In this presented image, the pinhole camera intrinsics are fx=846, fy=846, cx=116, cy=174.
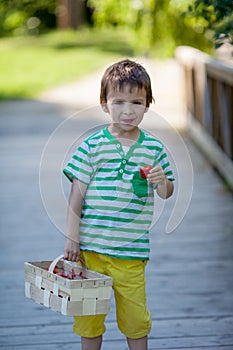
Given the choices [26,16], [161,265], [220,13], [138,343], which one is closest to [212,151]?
[161,265]

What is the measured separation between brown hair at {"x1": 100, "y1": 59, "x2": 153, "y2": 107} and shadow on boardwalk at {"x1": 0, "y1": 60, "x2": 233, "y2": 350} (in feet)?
1.24

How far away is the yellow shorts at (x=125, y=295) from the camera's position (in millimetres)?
2982

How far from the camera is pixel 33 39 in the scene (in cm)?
2888

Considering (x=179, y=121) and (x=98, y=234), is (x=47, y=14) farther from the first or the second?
(x=98, y=234)

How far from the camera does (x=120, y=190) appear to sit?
116 inches

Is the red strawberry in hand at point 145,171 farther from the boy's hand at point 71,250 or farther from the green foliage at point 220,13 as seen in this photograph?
the green foliage at point 220,13

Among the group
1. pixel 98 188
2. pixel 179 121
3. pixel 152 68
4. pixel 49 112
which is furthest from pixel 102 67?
pixel 98 188

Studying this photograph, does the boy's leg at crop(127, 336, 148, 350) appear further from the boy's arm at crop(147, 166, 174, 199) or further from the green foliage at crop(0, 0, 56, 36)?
the green foliage at crop(0, 0, 56, 36)

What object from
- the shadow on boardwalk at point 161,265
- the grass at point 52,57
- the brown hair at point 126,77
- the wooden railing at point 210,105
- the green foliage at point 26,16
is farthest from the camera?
the green foliage at point 26,16

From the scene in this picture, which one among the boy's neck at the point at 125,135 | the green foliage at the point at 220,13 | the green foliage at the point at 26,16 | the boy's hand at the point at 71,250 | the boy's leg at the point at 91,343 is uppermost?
the green foliage at the point at 220,13

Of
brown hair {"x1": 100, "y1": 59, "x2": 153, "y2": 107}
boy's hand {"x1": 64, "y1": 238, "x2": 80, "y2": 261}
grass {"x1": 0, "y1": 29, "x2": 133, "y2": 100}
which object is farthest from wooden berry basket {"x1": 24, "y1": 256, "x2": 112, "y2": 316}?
grass {"x1": 0, "y1": 29, "x2": 133, "y2": 100}

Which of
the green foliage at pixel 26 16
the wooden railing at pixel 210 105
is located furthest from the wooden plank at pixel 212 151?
the green foliage at pixel 26 16

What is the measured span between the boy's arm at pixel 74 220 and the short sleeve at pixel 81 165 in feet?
0.08

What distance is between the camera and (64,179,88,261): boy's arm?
9.74 ft
